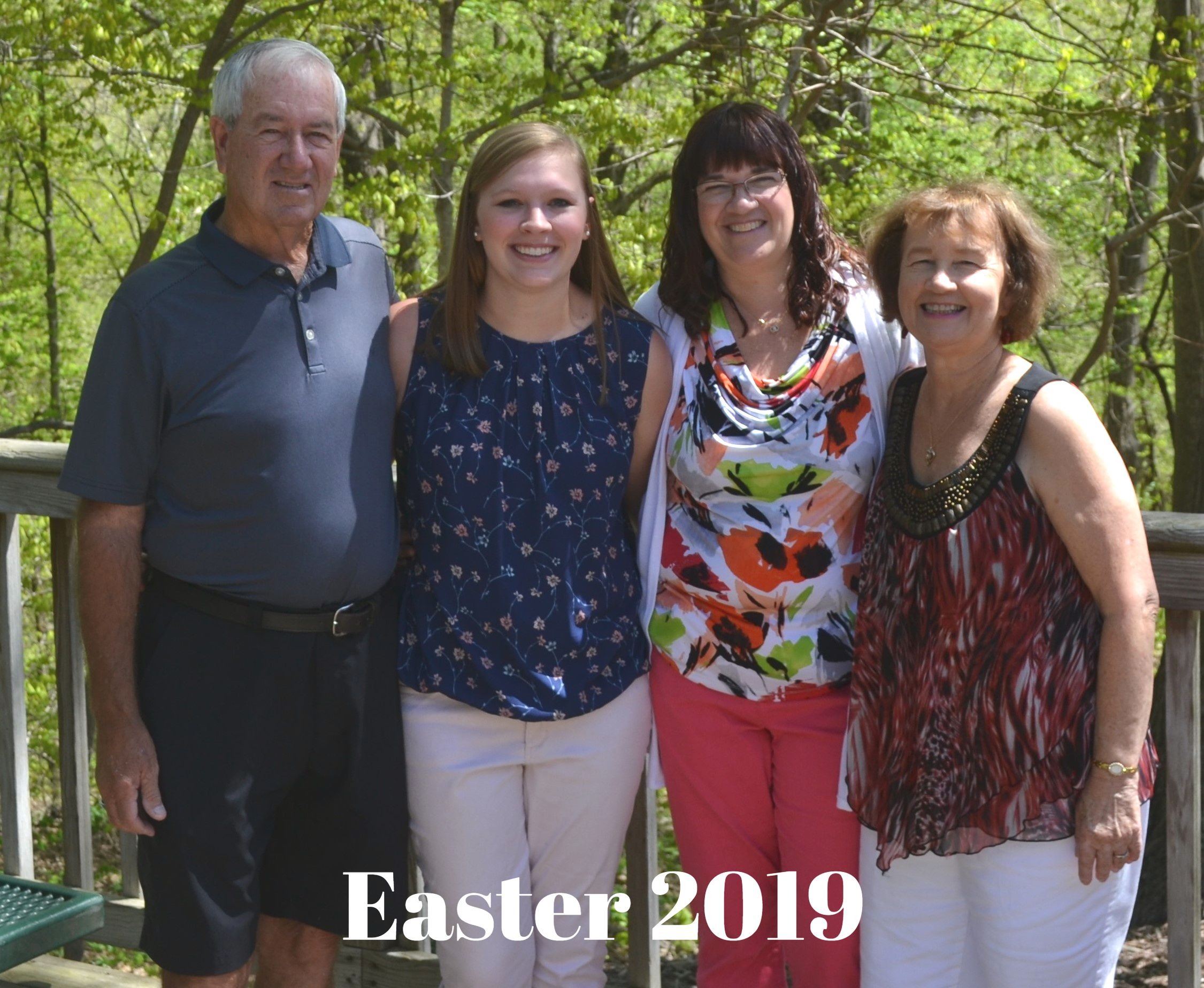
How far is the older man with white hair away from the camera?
2246 mm

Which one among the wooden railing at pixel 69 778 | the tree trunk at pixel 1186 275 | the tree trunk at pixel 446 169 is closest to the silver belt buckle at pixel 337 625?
the wooden railing at pixel 69 778

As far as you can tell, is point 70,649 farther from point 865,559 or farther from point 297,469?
point 865,559

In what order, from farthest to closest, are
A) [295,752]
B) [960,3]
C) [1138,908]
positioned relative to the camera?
1. [960,3]
2. [1138,908]
3. [295,752]

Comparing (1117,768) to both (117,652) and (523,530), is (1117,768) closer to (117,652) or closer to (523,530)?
(523,530)

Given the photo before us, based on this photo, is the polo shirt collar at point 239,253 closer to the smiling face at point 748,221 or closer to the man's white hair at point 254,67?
the man's white hair at point 254,67

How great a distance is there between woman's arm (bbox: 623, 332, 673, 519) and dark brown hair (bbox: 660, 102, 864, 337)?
0.07 m

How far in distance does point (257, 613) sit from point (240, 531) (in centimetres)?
14

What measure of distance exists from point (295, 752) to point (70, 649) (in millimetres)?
844

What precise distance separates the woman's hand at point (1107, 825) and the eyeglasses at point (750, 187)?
1.13 m

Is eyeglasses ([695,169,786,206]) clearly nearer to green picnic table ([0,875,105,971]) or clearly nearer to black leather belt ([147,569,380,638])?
black leather belt ([147,569,380,638])

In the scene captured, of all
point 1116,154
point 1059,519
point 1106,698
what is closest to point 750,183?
point 1059,519

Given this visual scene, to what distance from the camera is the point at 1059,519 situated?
199cm

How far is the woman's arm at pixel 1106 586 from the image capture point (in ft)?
6.46

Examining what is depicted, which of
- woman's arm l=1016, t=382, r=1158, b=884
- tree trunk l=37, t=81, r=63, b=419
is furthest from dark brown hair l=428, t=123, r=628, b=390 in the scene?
tree trunk l=37, t=81, r=63, b=419
